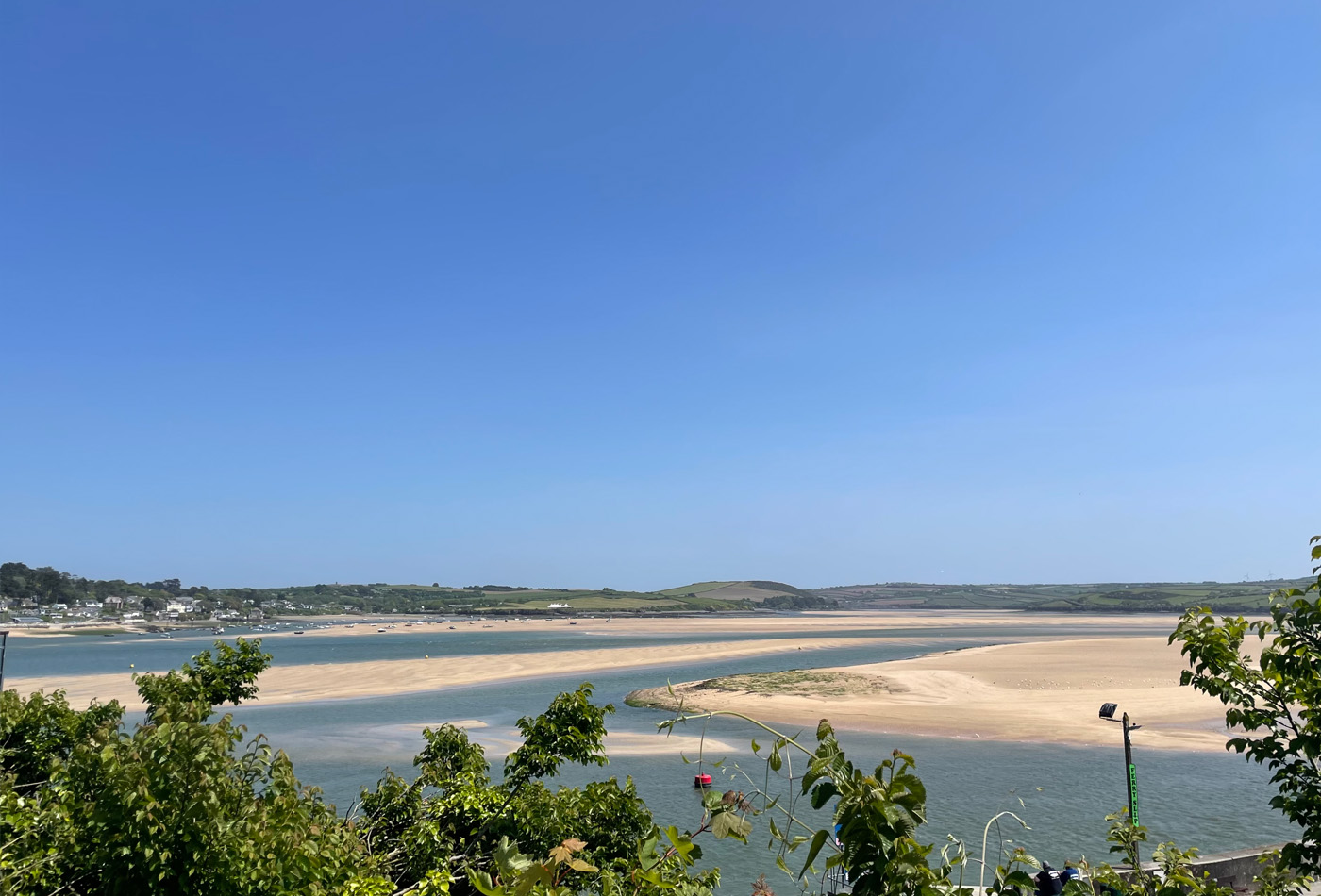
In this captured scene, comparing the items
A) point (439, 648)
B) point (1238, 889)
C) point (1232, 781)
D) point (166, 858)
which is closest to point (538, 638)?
point (439, 648)

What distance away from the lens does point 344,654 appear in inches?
4291

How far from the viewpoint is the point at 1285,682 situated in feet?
19.3

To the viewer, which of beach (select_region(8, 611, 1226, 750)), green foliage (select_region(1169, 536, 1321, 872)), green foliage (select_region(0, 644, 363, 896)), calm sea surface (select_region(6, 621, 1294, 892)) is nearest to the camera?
green foliage (select_region(1169, 536, 1321, 872))

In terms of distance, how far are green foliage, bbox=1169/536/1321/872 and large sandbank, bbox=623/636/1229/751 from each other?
4305cm

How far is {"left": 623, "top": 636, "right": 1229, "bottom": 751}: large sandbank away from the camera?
46.2m

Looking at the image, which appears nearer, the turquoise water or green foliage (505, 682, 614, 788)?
green foliage (505, 682, 614, 788)

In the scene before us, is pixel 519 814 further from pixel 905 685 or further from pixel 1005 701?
pixel 905 685

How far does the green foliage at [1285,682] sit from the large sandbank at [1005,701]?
1695 inches

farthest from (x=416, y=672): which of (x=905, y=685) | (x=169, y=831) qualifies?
(x=169, y=831)

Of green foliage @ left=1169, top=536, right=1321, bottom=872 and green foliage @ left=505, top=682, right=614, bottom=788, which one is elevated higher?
green foliage @ left=1169, top=536, right=1321, bottom=872

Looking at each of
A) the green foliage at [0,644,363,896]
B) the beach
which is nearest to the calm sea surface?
the beach

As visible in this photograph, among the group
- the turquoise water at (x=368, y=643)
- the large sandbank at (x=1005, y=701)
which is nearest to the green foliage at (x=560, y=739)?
the large sandbank at (x=1005, y=701)

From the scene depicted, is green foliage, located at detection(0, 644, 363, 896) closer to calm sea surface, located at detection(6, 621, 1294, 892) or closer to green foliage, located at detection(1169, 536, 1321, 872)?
calm sea surface, located at detection(6, 621, 1294, 892)

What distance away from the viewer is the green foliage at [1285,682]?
5.63 m
